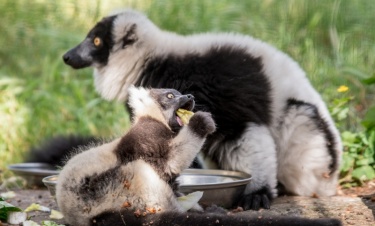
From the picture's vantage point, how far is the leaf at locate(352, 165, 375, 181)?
19.8ft

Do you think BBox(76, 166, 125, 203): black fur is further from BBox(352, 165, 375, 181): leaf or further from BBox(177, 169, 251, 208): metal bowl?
BBox(352, 165, 375, 181): leaf

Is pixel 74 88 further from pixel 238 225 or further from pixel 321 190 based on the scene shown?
pixel 238 225

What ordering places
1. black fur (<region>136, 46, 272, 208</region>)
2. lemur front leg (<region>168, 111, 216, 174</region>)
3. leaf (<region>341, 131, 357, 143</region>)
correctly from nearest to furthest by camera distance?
lemur front leg (<region>168, 111, 216, 174</region>) < black fur (<region>136, 46, 272, 208</region>) < leaf (<region>341, 131, 357, 143</region>)

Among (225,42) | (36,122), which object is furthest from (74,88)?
(225,42)

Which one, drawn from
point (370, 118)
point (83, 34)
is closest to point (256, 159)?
point (370, 118)

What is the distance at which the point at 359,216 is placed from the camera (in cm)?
449

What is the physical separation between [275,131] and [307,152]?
32cm

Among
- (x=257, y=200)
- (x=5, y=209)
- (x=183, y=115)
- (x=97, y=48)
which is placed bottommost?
(x=5, y=209)

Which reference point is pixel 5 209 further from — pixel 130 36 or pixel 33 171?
pixel 130 36

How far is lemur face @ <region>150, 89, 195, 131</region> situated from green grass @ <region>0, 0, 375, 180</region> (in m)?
3.22

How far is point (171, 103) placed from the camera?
431 centimetres

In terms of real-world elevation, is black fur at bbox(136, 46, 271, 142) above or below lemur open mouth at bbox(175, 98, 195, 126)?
above

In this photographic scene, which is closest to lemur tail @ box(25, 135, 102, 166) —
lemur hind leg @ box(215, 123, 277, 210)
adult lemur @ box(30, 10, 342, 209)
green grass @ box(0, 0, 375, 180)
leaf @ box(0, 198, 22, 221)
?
adult lemur @ box(30, 10, 342, 209)

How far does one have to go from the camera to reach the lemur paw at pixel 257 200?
5074 millimetres
